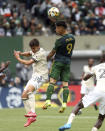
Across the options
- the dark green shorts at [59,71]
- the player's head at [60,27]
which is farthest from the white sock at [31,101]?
the player's head at [60,27]

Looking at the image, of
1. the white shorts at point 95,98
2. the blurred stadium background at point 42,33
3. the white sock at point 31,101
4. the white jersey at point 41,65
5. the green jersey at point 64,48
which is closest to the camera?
the white shorts at point 95,98

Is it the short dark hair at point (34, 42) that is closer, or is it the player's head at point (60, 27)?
the player's head at point (60, 27)

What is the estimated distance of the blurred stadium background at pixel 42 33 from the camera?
26.9m

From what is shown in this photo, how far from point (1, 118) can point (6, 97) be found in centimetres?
775

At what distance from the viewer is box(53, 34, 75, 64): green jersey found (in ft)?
49.2

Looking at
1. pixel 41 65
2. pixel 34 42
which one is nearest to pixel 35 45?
pixel 34 42

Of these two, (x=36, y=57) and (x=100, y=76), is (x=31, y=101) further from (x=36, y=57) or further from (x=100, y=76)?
(x=100, y=76)

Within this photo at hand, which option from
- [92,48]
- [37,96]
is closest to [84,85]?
[37,96]

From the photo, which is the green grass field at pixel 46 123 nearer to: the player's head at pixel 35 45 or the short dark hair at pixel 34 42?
the player's head at pixel 35 45

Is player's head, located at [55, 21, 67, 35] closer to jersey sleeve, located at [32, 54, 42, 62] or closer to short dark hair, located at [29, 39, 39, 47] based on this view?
short dark hair, located at [29, 39, 39, 47]

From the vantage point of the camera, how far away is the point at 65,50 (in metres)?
15.1

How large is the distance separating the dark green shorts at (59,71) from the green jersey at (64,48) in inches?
4.6

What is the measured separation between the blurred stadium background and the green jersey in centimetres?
1139

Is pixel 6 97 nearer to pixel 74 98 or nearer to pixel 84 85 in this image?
pixel 74 98
